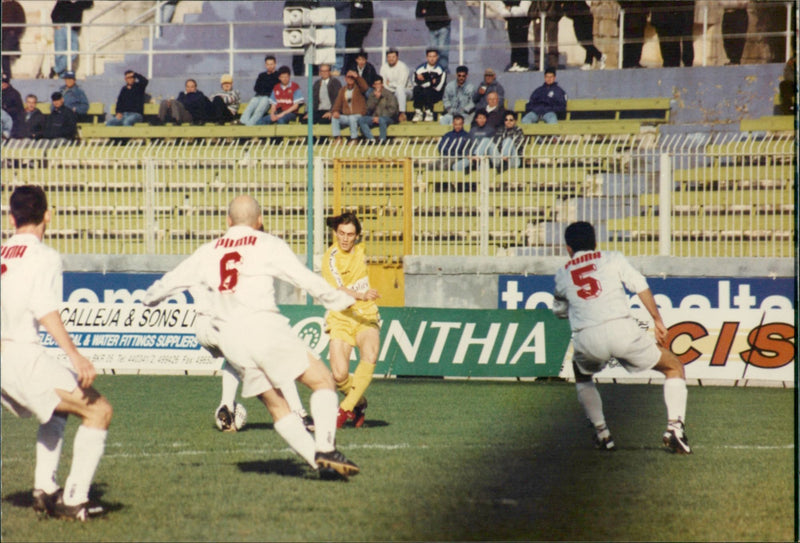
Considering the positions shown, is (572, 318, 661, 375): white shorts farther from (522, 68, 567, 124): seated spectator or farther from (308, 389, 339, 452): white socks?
(522, 68, 567, 124): seated spectator

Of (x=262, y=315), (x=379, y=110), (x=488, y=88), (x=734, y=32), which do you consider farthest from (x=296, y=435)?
(x=734, y=32)

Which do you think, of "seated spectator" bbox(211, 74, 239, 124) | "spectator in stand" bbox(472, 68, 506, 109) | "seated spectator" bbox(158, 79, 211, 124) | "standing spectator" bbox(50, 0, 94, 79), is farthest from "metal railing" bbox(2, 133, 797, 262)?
"standing spectator" bbox(50, 0, 94, 79)

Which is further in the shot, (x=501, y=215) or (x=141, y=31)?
(x=141, y=31)

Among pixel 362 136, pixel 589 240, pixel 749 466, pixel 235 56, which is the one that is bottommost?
pixel 749 466

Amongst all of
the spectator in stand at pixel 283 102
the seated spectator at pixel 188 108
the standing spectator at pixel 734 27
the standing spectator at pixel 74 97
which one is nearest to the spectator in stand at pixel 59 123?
the standing spectator at pixel 74 97

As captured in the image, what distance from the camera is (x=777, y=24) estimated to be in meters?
24.7

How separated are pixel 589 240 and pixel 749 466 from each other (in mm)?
2034

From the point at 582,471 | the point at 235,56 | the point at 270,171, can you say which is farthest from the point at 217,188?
the point at 582,471

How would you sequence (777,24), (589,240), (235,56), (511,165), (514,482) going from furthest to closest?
(235,56), (777,24), (511,165), (589,240), (514,482)

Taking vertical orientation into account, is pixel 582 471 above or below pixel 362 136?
below

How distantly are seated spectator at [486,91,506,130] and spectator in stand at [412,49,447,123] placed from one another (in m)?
2.02

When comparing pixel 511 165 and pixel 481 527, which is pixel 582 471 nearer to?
pixel 481 527

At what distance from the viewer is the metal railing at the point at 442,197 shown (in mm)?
16688

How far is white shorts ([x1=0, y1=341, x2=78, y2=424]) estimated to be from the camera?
6.17 metres
